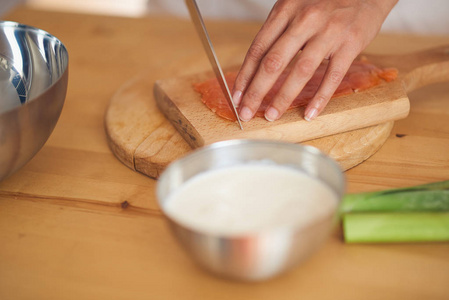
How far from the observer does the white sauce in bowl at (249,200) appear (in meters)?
0.92

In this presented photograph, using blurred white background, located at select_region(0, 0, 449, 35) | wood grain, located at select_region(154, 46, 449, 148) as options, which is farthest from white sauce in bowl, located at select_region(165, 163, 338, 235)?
blurred white background, located at select_region(0, 0, 449, 35)

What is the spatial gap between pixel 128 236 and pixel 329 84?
73 centimetres

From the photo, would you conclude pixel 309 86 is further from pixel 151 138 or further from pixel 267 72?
pixel 151 138

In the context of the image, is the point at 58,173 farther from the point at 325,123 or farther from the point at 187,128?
the point at 325,123

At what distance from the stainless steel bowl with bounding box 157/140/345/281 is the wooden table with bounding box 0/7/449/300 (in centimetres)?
13

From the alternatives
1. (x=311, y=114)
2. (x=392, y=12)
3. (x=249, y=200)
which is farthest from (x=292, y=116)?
(x=392, y=12)

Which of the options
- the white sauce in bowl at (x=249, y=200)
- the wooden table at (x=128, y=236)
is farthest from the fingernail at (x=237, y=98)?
the white sauce in bowl at (x=249, y=200)

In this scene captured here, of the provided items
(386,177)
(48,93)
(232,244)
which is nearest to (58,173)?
(48,93)

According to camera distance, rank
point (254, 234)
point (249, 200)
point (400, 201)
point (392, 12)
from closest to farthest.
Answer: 1. point (254, 234)
2. point (249, 200)
3. point (400, 201)
4. point (392, 12)

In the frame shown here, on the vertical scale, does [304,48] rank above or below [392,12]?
above

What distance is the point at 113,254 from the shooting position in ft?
3.71

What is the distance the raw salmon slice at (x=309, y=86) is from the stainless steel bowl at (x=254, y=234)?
40 cm

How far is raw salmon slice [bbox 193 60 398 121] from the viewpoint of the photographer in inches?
60.0

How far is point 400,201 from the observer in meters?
1.11
